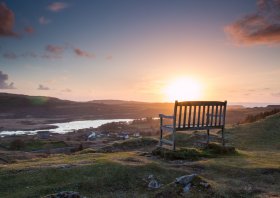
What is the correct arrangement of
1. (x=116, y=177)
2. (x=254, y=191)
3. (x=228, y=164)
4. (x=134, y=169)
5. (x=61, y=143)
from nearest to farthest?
1. (x=254, y=191)
2. (x=116, y=177)
3. (x=134, y=169)
4. (x=228, y=164)
5. (x=61, y=143)

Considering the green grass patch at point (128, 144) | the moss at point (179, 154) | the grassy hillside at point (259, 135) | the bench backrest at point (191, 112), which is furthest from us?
the grassy hillside at point (259, 135)

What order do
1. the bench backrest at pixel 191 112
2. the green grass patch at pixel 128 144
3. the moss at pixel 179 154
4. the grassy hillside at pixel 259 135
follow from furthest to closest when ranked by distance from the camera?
1. the grassy hillside at pixel 259 135
2. the green grass patch at pixel 128 144
3. the bench backrest at pixel 191 112
4. the moss at pixel 179 154

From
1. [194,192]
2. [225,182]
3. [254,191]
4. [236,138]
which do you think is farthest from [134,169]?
[236,138]

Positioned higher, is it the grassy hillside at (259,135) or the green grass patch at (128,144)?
the grassy hillside at (259,135)

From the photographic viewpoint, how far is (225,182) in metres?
12.3

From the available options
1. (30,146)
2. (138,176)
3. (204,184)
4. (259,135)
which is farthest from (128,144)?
(30,146)

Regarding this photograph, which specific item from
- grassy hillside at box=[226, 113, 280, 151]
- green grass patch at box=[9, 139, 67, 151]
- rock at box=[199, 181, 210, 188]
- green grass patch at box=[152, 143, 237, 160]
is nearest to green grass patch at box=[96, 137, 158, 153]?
green grass patch at box=[152, 143, 237, 160]

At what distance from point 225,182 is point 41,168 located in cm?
876

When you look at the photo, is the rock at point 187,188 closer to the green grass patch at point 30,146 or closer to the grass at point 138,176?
the grass at point 138,176

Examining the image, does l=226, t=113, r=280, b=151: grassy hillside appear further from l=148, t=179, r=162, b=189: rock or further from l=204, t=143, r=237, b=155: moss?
l=148, t=179, r=162, b=189: rock

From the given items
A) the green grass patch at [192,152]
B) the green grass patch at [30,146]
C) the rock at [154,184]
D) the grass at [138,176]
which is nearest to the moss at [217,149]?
the green grass patch at [192,152]

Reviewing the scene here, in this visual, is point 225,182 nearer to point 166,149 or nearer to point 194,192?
point 194,192

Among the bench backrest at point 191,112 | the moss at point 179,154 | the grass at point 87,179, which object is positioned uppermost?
the bench backrest at point 191,112

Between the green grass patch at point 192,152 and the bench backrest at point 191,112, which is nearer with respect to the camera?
the green grass patch at point 192,152
